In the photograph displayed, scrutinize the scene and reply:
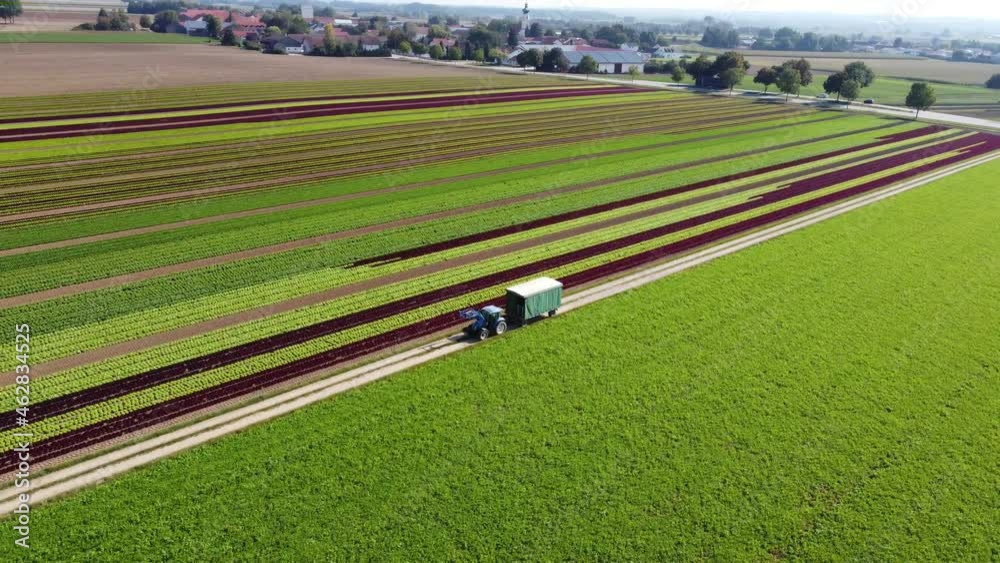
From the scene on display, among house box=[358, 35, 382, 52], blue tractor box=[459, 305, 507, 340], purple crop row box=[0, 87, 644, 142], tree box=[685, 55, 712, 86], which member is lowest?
blue tractor box=[459, 305, 507, 340]

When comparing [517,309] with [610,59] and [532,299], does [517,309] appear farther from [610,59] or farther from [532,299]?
[610,59]

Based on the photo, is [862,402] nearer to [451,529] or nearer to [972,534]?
[972,534]

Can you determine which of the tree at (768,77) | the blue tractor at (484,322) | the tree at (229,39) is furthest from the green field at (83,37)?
the blue tractor at (484,322)

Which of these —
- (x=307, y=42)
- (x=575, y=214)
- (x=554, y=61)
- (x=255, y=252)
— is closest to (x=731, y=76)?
(x=554, y=61)

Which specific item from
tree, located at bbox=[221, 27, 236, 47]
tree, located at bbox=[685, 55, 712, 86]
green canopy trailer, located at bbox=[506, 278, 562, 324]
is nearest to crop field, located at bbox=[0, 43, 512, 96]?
tree, located at bbox=[221, 27, 236, 47]

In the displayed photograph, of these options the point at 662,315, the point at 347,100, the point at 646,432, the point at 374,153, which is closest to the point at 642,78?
the point at 347,100

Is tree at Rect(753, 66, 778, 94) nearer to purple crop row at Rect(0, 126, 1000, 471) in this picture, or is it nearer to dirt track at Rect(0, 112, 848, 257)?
dirt track at Rect(0, 112, 848, 257)
